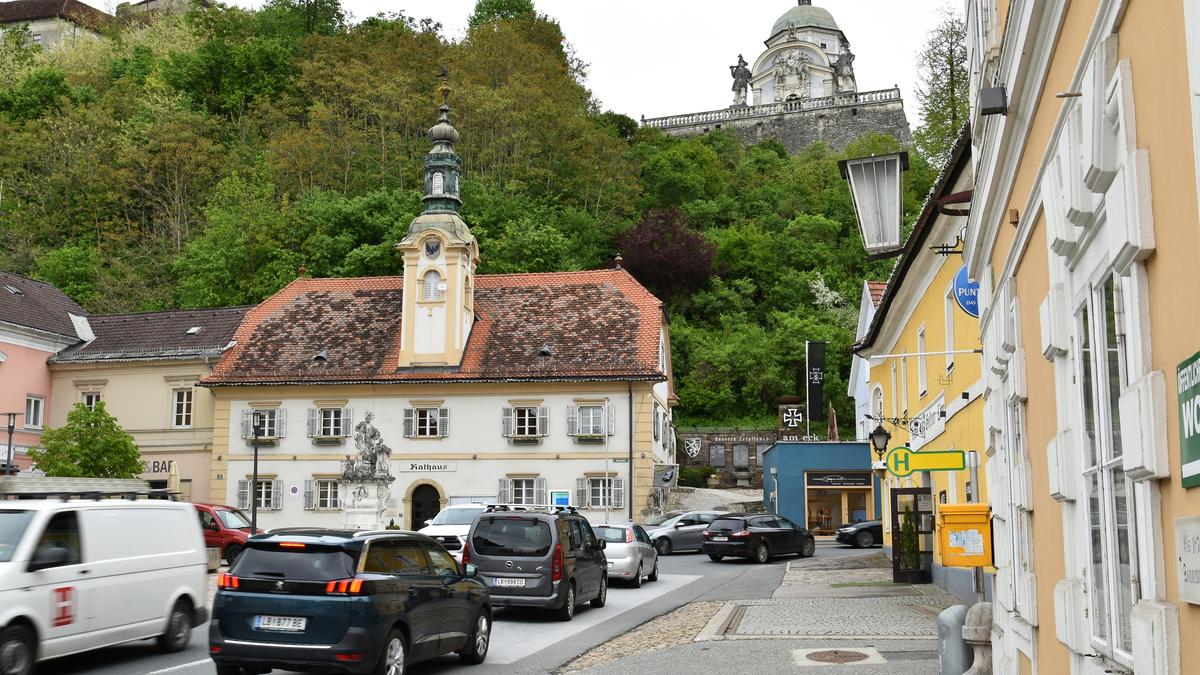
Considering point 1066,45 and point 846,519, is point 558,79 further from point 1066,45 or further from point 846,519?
point 1066,45

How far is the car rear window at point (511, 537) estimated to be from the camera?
60.5ft

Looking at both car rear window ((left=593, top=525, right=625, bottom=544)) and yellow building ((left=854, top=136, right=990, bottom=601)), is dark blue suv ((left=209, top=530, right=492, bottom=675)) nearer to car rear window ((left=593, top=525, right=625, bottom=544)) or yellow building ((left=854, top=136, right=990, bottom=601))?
yellow building ((left=854, top=136, right=990, bottom=601))

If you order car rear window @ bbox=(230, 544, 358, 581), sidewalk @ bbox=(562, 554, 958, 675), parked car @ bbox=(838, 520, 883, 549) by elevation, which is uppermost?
car rear window @ bbox=(230, 544, 358, 581)

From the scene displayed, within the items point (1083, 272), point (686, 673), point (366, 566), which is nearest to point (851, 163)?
point (686, 673)

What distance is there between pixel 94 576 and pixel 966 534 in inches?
352

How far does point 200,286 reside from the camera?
192ft

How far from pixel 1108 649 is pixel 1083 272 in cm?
175

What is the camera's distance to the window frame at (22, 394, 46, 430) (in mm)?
45500

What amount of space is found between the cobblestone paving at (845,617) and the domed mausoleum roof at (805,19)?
351 ft

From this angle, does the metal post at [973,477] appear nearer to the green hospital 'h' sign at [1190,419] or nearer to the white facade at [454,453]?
the green hospital 'h' sign at [1190,419]

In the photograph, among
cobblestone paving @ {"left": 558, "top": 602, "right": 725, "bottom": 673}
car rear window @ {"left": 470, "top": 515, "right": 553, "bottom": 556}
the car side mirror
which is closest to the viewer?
the car side mirror

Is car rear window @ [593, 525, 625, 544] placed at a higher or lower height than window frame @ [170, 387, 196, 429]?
Result: lower

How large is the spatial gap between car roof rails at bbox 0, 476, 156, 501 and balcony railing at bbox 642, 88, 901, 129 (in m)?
87.6

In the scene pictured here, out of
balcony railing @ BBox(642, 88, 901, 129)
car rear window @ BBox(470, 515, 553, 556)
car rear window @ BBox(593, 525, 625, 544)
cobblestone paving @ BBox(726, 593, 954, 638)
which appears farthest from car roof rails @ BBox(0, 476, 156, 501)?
balcony railing @ BBox(642, 88, 901, 129)
